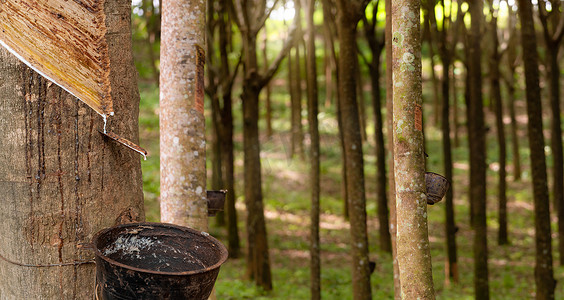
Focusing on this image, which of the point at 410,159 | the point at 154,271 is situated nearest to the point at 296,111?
the point at 410,159

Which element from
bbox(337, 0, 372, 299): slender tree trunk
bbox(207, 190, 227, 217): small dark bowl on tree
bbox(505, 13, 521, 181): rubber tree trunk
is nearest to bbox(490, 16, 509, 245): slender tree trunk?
bbox(505, 13, 521, 181): rubber tree trunk

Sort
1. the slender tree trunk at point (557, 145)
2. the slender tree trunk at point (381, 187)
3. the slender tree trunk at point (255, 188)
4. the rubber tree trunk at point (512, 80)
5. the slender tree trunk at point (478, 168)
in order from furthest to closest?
the rubber tree trunk at point (512, 80)
the slender tree trunk at point (381, 187)
the slender tree trunk at point (557, 145)
the slender tree trunk at point (255, 188)
the slender tree trunk at point (478, 168)

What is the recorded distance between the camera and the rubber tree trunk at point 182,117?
262 centimetres

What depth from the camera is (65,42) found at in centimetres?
197

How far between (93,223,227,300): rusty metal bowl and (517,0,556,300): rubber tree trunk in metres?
4.65

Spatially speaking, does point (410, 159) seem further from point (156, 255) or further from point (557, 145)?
point (557, 145)

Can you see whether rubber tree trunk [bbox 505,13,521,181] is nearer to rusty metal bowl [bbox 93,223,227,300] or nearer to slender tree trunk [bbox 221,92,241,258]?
slender tree trunk [bbox 221,92,241,258]

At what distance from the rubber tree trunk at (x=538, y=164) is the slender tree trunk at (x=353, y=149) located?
78.8 inches

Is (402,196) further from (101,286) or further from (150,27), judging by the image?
(150,27)

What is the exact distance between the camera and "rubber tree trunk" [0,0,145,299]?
6.20 feet

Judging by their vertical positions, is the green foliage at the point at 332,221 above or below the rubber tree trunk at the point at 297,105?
below

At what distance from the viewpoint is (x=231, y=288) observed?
688 centimetres

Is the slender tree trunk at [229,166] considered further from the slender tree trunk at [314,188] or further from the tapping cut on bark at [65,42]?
the tapping cut on bark at [65,42]

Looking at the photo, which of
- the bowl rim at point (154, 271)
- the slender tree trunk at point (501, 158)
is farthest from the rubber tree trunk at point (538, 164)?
the bowl rim at point (154, 271)
